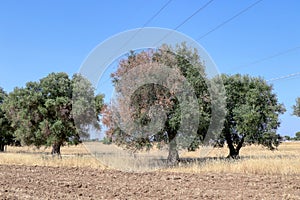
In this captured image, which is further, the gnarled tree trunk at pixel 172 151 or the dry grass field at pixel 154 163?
the gnarled tree trunk at pixel 172 151

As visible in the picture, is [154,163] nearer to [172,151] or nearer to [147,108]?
[172,151]

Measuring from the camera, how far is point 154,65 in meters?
16.1

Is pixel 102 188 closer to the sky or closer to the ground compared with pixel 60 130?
closer to the ground

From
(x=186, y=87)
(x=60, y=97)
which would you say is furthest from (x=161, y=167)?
(x=60, y=97)

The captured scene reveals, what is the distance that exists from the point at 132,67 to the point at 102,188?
27.3 ft

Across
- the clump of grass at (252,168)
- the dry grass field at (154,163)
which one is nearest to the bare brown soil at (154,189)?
the clump of grass at (252,168)

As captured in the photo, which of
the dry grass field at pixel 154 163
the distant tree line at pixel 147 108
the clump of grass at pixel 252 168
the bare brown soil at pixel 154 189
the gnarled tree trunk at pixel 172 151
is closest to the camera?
the bare brown soil at pixel 154 189

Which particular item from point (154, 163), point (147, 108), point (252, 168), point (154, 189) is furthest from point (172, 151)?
point (154, 189)

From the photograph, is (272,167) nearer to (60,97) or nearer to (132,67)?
(132,67)

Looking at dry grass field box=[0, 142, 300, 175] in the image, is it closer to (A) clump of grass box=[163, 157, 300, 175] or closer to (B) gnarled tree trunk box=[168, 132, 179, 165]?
(A) clump of grass box=[163, 157, 300, 175]

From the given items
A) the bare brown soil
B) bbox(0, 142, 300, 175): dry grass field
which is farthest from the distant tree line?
the bare brown soil

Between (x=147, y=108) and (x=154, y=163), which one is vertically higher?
(x=147, y=108)

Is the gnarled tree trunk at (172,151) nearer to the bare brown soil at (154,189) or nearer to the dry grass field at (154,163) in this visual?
the dry grass field at (154,163)

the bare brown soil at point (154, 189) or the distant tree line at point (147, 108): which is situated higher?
the distant tree line at point (147, 108)
